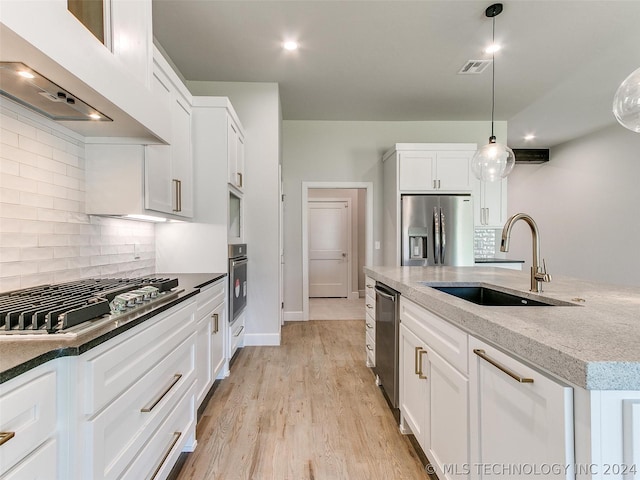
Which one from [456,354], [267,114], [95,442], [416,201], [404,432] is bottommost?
[404,432]

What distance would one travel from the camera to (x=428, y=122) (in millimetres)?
4742

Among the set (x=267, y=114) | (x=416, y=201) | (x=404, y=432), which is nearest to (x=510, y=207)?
(x=416, y=201)

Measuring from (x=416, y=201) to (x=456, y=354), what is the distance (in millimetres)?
3077

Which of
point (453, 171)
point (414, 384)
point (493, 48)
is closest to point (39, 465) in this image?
point (414, 384)

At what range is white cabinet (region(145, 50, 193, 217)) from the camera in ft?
6.28

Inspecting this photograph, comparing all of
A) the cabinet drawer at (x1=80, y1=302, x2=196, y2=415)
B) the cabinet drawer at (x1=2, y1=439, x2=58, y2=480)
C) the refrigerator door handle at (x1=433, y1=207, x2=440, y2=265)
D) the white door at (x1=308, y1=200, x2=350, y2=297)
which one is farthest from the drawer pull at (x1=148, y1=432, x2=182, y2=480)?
the white door at (x1=308, y1=200, x2=350, y2=297)

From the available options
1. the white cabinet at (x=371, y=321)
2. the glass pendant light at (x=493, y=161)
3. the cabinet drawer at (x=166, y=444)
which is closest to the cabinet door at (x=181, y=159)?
the cabinet drawer at (x=166, y=444)

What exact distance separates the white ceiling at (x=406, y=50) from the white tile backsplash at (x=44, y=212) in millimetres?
1433

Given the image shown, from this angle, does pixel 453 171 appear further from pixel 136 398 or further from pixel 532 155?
pixel 136 398

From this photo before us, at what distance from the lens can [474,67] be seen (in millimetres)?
3244

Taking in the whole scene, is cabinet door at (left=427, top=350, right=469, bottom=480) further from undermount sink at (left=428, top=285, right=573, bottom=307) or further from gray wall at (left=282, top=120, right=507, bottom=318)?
gray wall at (left=282, top=120, right=507, bottom=318)

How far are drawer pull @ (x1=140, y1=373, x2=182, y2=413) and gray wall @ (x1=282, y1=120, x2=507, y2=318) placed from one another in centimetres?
314

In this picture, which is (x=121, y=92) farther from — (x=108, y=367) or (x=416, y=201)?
(x=416, y=201)

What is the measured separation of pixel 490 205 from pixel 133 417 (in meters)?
4.68
